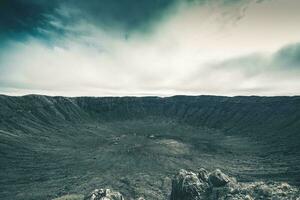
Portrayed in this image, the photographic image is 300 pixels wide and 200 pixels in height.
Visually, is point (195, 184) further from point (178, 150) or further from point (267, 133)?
point (267, 133)

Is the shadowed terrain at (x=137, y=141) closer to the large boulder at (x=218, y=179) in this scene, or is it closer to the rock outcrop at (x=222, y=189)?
the rock outcrop at (x=222, y=189)

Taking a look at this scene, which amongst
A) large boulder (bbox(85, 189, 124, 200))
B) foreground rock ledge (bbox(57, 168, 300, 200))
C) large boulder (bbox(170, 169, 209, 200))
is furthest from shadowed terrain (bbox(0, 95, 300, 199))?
A: large boulder (bbox(85, 189, 124, 200))

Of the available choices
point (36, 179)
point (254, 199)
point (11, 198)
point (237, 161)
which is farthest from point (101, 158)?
point (254, 199)

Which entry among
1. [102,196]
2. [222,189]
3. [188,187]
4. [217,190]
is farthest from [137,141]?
[102,196]

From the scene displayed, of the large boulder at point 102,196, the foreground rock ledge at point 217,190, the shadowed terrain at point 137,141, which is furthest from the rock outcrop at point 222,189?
the shadowed terrain at point 137,141

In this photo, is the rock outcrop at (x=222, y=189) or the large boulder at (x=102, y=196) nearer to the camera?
the rock outcrop at (x=222, y=189)

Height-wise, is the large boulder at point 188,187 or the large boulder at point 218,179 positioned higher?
the large boulder at point 218,179

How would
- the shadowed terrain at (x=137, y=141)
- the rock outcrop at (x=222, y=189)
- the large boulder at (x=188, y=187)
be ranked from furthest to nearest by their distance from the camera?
the shadowed terrain at (x=137, y=141) < the large boulder at (x=188, y=187) < the rock outcrop at (x=222, y=189)
